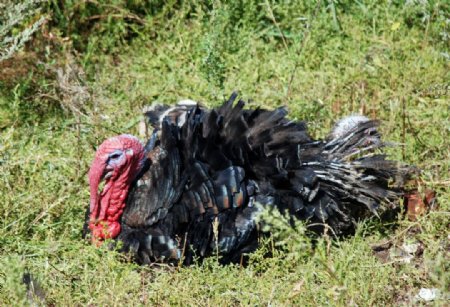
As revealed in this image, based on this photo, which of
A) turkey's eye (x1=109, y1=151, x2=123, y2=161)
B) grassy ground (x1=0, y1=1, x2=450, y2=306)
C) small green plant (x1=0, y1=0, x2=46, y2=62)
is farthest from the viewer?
small green plant (x1=0, y1=0, x2=46, y2=62)

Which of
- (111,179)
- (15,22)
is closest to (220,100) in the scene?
(15,22)

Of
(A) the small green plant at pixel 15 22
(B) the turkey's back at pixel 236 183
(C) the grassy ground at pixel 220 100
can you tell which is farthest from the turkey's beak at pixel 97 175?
(A) the small green plant at pixel 15 22

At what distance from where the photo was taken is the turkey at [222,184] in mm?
5129

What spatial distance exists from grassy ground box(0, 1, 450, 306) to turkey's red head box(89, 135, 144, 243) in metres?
0.20

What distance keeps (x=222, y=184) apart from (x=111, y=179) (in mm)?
678

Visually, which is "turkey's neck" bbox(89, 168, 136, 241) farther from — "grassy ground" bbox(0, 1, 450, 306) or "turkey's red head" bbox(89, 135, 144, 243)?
"grassy ground" bbox(0, 1, 450, 306)

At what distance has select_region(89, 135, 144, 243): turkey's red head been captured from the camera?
5145 mm

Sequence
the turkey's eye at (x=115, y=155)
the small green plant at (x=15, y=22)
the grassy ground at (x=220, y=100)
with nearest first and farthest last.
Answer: the grassy ground at (x=220, y=100) → the turkey's eye at (x=115, y=155) → the small green plant at (x=15, y=22)

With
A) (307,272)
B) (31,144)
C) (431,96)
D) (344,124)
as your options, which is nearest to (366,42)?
(431,96)

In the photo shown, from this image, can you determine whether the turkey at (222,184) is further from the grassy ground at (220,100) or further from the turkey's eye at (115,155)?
the grassy ground at (220,100)

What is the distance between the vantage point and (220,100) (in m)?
6.83

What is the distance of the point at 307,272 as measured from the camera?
4.29 metres

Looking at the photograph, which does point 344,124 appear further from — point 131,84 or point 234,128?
point 131,84

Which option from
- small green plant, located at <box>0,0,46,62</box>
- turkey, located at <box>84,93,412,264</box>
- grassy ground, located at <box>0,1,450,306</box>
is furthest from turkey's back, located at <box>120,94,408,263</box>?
small green plant, located at <box>0,0,46,62</box>
